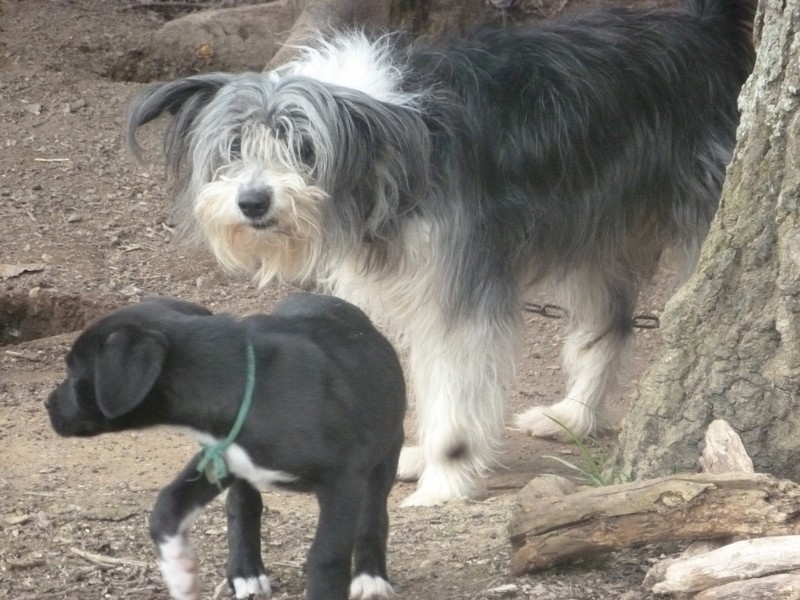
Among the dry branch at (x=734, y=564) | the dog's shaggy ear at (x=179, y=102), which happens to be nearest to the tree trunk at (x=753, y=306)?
the dry branch at (x=734, y=564)

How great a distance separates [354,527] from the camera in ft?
9.07

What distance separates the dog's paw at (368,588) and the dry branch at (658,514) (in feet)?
1.23

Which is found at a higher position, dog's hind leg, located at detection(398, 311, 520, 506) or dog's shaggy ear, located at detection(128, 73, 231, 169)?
dog's shaggy ear, located at detection(128, 73, 231, 169)

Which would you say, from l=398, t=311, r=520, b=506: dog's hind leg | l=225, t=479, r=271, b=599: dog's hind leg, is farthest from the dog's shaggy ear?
l=225, t=479, r=271, b=599: dog's hind leg

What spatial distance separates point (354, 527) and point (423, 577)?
0.58m

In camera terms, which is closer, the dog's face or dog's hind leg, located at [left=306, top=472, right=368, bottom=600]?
dog's hind leg, located at [left=306, top=472, right=368, bottom=600]

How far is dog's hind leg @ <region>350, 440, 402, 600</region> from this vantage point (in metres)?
3.10

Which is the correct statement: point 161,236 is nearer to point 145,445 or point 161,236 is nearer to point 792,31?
point 145,445

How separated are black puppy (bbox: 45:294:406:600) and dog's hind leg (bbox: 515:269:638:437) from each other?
104 inches

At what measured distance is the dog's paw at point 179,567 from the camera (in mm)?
2693

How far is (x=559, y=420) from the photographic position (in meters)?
5.56

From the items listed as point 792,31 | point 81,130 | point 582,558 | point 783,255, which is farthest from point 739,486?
point 81,130

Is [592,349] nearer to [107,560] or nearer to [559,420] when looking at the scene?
[559,420]

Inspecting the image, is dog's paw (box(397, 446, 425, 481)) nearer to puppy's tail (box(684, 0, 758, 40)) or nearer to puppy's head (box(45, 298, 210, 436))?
puppy's tail (box(684, 0, 758, 40))
